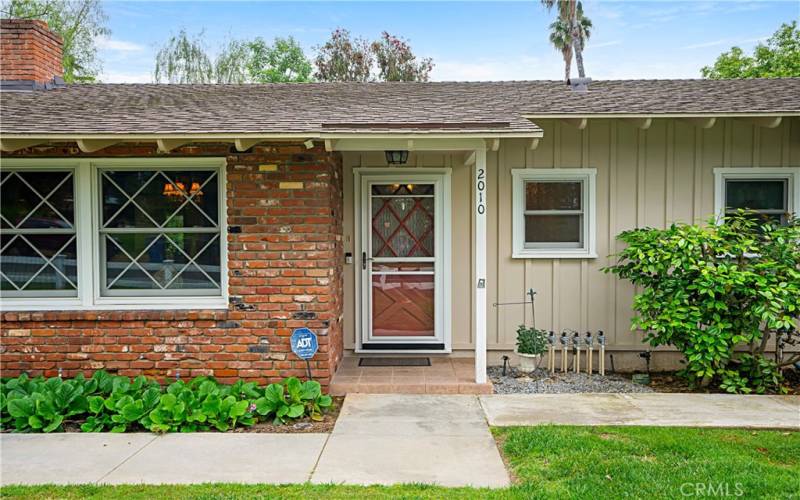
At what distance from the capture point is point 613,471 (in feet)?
11.4

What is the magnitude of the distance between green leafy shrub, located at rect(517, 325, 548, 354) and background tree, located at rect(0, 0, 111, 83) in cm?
2061

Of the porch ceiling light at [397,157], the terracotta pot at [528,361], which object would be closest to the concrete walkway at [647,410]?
the terracotta pot at [528,361]

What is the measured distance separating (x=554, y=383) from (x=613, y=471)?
236 centimetres

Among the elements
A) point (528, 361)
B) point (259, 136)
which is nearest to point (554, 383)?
point (528, 361)

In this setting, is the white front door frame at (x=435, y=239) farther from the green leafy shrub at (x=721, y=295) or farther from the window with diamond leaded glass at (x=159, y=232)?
the green leafy shrub at (x=721, y=295)

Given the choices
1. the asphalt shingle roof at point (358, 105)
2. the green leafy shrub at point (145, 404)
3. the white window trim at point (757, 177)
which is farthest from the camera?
the white window trim at point (757, 177)

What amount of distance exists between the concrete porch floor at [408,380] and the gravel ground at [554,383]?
31 cm

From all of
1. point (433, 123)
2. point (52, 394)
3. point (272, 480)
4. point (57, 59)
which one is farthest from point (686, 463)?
point (57, 59)

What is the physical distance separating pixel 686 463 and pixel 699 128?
4136 mm

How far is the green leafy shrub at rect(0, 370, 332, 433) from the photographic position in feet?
14.4

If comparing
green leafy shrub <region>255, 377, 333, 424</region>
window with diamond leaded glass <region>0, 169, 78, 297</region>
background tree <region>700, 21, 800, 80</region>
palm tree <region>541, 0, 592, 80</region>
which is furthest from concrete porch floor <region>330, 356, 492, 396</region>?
palm tree <region>541, 0, 592, 80</region>

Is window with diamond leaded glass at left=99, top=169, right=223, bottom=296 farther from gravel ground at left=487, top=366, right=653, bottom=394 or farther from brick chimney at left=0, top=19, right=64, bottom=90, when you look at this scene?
brick chimney at left=0, top=19, right=64, bottom=90

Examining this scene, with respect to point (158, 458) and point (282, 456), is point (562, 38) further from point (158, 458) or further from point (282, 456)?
point (158, 458)

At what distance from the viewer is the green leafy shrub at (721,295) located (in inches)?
204
